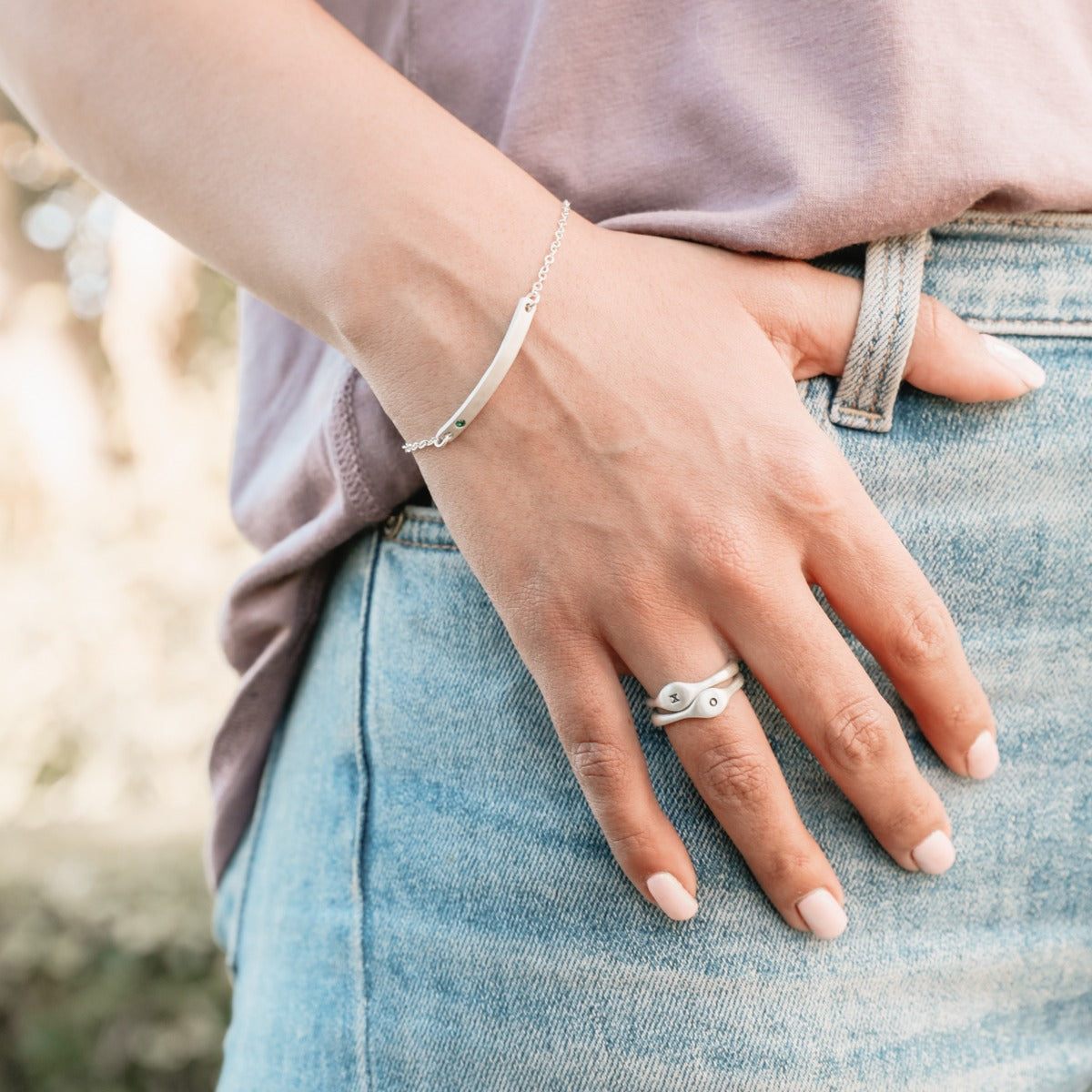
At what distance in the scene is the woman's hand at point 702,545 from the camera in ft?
2.22

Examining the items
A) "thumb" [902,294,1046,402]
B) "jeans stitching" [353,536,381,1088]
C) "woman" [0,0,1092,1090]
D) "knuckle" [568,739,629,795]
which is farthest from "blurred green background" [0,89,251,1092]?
"thumb" [902,294,1046,402]

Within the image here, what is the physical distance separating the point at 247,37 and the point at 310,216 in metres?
0.14

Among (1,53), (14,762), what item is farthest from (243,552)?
(1,53)

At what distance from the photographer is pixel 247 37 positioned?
68 centimetres

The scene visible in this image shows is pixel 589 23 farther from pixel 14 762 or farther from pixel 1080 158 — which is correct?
pixel 14 762

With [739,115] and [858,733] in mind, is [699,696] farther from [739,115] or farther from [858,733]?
[739,115]

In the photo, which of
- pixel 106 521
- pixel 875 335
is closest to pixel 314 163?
pixel 875 335

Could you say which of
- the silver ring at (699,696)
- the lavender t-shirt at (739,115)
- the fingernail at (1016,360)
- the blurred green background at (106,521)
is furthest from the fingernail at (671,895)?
the blurred green background at (106,521)

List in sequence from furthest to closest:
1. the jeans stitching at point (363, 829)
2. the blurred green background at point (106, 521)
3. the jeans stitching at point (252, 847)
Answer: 1. the blurred green background at point (106, 521)
2. the jeans stitching at point (252, 847)
3. the jeans stitching at point (363, 829)

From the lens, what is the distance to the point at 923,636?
706 millimetres

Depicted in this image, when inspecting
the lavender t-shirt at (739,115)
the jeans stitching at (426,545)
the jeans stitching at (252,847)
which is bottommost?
the jeans stitching at (252,847)

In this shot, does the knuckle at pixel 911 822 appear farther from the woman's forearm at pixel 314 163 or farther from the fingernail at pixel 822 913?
the woman's forearm at pixel 314 163

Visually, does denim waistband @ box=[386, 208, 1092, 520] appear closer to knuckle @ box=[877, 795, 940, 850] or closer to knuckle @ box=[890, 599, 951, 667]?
knuckle @ box=[890, 599, 951, 667]

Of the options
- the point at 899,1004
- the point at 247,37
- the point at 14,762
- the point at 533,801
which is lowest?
the point at 14,762
